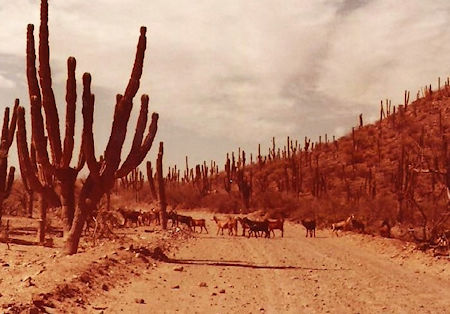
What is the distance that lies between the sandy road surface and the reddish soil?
0.8 inches

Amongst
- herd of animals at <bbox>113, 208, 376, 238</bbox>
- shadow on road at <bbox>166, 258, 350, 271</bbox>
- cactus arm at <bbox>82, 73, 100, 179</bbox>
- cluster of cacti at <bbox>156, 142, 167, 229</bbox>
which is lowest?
shadow on road at <bbox>166, 258, 350, 271</bbox>

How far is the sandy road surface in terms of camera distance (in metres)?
10.5

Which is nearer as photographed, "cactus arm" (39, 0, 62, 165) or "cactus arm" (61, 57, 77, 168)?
"cactus arm" (39, 0, 62, 165)

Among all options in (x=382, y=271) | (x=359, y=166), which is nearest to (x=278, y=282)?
(x=382, y=271)

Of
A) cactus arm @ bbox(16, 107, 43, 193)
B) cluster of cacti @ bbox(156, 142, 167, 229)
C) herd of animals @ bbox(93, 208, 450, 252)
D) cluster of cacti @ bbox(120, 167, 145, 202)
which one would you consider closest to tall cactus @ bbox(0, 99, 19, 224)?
herd of animals @ bbox(93, 208, 450, 252)

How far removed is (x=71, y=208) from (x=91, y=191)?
1175 mm

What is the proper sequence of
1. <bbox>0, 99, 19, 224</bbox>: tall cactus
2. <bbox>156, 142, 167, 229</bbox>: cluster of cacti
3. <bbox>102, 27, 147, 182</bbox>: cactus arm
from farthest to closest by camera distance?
<bbox>156, 142, 167, 229</bbox>: cluster of cacti < <bbox>0, 99, 19, 224</bbox>: tall cactus < <bbox>102, 27, 147, 182</bbox>: cactus arm

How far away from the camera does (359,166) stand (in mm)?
63156

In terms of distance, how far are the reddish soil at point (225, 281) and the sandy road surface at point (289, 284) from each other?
20 mm

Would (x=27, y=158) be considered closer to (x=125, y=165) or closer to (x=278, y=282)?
(x=125, y=165)

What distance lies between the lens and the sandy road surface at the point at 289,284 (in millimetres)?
10492

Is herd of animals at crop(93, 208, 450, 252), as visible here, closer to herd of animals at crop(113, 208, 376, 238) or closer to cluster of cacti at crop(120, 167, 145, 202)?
herd of animals at crop(113, 208, 376, 238)

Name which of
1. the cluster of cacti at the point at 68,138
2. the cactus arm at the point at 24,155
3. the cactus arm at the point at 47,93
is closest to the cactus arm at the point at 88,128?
the cluster of cacti at the point at 68,138

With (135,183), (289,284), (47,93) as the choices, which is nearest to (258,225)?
(47,93)
